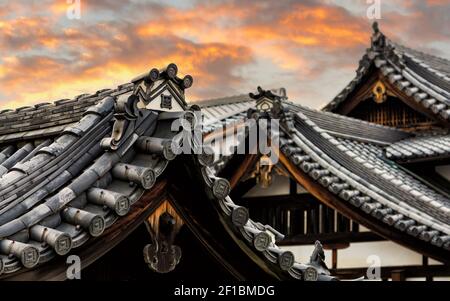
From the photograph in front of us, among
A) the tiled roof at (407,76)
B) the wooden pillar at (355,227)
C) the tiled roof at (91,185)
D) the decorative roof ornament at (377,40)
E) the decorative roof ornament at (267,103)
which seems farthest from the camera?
the decorative roof ornament at (377,40)

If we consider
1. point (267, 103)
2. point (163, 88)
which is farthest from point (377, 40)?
point (163, 88)

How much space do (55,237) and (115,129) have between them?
1222mm

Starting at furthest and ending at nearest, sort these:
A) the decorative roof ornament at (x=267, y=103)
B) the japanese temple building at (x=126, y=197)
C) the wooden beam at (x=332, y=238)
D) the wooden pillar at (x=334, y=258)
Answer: the decorative roof ornament at (x=267, y=103) < the wooden pillar at (x=334, y=258) < the wooden beam at (x=332, y=238) < the japanese temple building at (x=126, y=197)

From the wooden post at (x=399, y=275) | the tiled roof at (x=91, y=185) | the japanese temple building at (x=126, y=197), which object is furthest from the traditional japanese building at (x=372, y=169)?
the tiled roof at (x=91, y=185)

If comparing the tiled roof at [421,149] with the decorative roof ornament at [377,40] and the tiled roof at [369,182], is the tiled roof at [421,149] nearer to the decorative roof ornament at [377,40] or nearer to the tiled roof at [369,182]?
the tiled roof at [369,182]

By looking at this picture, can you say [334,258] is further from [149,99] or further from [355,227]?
[149,99]

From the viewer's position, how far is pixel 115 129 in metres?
6.70

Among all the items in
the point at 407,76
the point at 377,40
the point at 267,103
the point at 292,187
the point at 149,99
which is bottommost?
the point at 149,99

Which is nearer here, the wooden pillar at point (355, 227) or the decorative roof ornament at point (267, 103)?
the wooden pillar at point (355, 227)

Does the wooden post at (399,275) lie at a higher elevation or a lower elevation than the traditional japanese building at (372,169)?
lower

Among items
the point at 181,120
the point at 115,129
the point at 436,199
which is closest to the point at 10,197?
the point at 115,129

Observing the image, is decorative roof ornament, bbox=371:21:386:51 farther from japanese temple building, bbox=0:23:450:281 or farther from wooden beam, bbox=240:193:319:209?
japanese temple building, bbox=0:23:450:281

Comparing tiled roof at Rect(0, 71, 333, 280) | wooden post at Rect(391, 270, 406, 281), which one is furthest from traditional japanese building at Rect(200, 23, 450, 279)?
tiled roof at Rect(0, 71, 333, 280)

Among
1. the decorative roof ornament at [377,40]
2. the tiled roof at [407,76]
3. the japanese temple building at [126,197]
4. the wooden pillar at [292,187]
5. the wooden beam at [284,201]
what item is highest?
the decorative roof ornament at [377,40]
